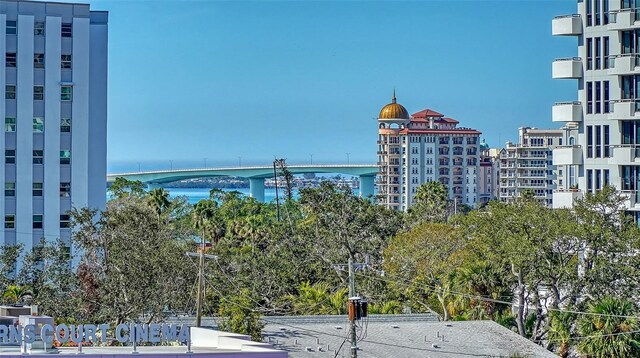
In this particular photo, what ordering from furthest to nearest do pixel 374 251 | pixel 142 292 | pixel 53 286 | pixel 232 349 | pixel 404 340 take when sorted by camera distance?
pixel 374 251, pixel 53 286, pixel 142 292, pixel 404 340, pixel 232 349

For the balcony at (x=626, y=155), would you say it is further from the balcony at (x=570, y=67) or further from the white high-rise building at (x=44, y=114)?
the white high-rise building at (x=44, y=114)

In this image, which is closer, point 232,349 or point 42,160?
point 232,349

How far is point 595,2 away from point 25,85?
41683 mm

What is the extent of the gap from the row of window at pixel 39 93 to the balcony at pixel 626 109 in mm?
40479

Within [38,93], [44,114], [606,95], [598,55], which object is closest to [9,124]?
[44,114]

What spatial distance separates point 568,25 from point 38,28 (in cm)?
3859

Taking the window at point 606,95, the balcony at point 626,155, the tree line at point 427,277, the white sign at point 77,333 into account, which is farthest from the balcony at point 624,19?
the white sign at point 77,333

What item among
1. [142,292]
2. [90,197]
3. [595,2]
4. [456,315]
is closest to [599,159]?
[595,2]

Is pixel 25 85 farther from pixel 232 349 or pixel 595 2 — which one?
pixel 232 349

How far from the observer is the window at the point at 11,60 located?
10200cm

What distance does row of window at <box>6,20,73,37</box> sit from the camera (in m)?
102

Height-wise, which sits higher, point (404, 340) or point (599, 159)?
point (599, 159)

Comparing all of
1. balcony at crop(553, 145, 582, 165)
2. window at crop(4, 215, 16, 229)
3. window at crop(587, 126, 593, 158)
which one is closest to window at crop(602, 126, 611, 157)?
window at crop(587, 126, 593, 158)

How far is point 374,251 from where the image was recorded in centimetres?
9606
